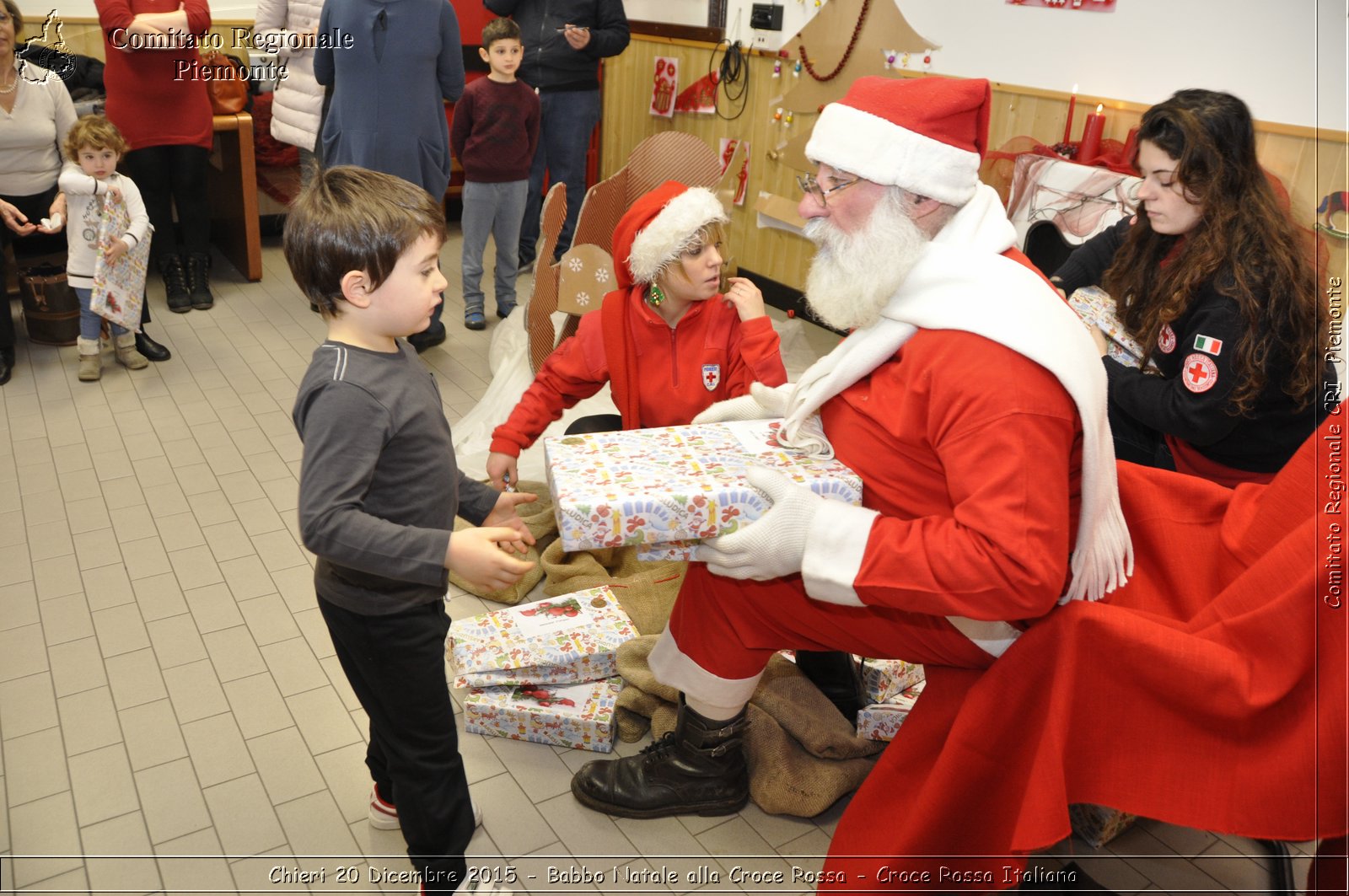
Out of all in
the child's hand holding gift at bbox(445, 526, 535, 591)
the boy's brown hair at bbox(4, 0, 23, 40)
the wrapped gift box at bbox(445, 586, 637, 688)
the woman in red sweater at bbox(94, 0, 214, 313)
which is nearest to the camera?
the child's hand holding gift at bbox(445, 526, 535, 591)

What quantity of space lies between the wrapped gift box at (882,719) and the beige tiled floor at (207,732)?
0.21 meters

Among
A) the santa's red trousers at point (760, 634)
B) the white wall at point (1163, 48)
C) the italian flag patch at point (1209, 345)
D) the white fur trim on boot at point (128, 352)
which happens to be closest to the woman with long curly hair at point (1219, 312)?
the italian flag patch at point (1209, 345)

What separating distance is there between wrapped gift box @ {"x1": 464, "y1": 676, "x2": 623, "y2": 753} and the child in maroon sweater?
9.33ft

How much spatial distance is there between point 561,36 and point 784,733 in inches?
161

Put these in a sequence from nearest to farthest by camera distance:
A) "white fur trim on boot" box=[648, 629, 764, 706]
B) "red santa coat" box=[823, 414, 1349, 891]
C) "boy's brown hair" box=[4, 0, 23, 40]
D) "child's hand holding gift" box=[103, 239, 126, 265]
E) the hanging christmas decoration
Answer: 1. "red santa coat" box=[823, 414, 1349, 891]
2. "white fur trim on boot" box=[648, 629, 764, 706]
3. "boy's brown hair" box=[4, 0, 23, 40]
4. "child's hand holding gift" box=[103, 239, 126, 265]
5. the hanging christmas decoration

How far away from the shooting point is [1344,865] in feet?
4.73

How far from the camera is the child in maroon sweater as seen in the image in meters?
4.73

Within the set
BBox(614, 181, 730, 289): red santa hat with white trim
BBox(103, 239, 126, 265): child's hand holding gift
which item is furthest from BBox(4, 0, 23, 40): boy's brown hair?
BBox(614, 181, 730, 289): red santa hat with white trim

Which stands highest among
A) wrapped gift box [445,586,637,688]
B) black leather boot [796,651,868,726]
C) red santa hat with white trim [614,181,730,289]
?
red santa hat with white trim [614,181,730,289]

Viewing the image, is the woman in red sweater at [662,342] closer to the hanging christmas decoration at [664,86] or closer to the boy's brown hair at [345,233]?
the boy's brown hair at [345,233]

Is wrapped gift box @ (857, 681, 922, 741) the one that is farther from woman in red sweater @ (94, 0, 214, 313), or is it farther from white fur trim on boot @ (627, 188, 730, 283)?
woman in red sweater @ (94, 0, 214, 313)

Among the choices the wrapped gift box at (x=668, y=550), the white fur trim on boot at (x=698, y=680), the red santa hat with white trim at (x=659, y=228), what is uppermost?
the red santa hat with white trim at (x=659, y=228)

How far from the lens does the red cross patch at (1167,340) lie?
2.38m

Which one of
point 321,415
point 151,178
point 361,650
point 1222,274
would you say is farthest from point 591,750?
point 151,178
